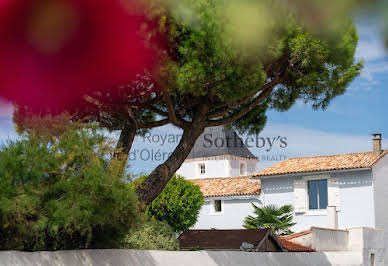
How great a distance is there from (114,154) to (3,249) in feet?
8.80

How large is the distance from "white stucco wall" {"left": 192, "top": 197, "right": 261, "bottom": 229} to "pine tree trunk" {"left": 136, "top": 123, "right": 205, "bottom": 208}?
19626mm

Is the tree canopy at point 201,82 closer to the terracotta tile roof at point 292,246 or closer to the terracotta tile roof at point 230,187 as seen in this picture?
the terracotta tile roof at point 292,246

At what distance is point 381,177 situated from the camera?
94.1ft

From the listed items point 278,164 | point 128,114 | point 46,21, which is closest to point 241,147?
point 278,164

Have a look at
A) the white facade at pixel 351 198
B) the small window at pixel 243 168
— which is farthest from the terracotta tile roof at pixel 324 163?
the small window at pixel 243 168

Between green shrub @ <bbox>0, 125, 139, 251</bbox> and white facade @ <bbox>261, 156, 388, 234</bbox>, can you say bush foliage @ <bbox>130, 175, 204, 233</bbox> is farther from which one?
green shrub @ <bbox>0, 125, 139, 251</bbox>

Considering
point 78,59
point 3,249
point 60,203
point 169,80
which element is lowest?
point 3,249

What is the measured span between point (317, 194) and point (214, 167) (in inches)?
1003

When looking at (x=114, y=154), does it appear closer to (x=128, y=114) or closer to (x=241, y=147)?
(x=128, y=114)

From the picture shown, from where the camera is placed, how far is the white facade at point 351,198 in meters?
28.0

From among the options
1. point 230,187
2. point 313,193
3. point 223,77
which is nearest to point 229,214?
point 230,187

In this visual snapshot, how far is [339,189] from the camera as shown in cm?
2880

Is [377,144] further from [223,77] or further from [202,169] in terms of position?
[202,169]

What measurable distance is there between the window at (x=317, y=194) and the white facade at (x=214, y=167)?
24.2 m
